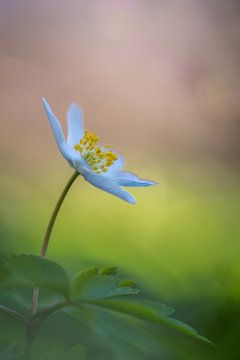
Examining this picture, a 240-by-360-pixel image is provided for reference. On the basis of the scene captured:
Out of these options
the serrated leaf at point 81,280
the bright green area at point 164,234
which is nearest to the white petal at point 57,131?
the serrated leaf at point 81,280

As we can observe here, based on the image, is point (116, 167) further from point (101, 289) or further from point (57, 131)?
point (101, 289)

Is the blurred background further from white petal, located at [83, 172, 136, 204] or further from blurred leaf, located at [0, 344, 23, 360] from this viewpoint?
blurred leaf, located at [0, 344, 23, 360]

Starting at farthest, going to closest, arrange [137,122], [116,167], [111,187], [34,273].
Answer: [137,122] → [116,167] → [111,187] → [34,273]

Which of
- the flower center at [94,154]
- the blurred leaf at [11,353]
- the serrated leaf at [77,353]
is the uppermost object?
the flower center at [94,154]

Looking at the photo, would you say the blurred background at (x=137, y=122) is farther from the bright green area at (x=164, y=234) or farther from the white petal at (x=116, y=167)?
the white petal at (x=116, y=167)

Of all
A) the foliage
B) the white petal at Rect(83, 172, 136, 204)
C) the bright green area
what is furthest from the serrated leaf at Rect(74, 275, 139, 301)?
the bright green area

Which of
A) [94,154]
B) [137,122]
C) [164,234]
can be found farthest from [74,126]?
[137,122]
